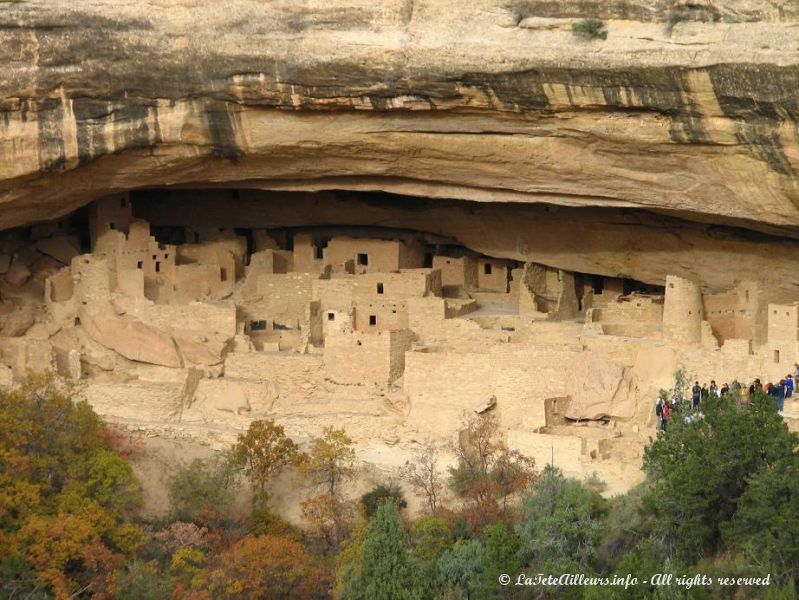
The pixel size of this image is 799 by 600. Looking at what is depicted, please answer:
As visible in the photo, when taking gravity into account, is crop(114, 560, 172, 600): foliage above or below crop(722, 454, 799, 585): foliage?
below

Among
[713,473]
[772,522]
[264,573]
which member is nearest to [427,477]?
[264,573]

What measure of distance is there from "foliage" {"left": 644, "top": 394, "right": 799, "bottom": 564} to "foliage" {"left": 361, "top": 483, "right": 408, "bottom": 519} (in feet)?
11.3

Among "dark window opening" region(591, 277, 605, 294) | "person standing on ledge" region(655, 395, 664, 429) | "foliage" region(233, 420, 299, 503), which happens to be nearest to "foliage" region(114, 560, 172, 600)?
"foliage" region(233, 420, 299, 503)

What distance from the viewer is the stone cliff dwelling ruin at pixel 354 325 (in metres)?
21.5

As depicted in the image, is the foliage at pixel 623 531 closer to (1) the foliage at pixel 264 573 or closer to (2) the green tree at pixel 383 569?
(2) the green tree at pixel 383 569

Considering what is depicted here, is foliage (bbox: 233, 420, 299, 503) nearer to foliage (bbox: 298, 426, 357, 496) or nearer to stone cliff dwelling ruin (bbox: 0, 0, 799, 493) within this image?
foliage (bbox: 298, 426, 357, 496)

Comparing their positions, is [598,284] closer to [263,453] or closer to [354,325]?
[354,325]

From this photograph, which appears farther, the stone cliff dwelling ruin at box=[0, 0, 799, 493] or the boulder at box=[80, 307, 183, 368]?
the boulder at box=[80, 307, 183, 368]

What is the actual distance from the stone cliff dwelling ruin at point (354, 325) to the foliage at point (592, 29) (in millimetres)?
4081

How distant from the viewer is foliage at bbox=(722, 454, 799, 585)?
17.3 metres

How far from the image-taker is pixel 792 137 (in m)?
18.7

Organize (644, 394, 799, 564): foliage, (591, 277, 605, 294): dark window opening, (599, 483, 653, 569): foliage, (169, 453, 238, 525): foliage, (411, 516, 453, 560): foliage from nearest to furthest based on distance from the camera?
(644, 394, 799, 564): foliage → (599, 483, 653, 569): foliage → (411, 516, 453, 560): foliage → (169, 453, 238, 525): foliage → (591, 277, 605, 294): dark window opening

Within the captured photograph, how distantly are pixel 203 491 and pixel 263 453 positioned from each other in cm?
83

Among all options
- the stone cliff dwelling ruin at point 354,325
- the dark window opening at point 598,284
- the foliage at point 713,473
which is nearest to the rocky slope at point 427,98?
the stone cliff dwelling ruin at point 354,325
